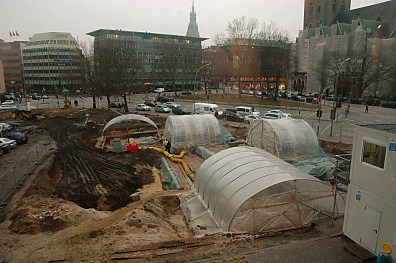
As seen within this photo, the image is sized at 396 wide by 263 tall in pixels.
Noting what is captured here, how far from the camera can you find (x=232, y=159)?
14.9m

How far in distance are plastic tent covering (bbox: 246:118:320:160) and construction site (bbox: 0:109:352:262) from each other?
0.07 metres

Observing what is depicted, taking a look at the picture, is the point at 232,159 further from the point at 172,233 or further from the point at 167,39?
the point at 167,39

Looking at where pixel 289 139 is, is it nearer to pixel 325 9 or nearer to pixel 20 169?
pixel 20 169

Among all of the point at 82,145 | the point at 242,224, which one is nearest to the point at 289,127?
the point at 242,224

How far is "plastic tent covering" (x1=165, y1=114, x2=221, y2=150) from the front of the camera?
26.2 metres

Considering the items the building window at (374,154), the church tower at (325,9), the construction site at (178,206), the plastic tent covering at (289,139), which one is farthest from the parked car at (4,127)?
the church tower at (325,9)

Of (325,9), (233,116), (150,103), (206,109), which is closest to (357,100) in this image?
(233,116)

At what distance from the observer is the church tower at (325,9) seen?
9204 centimetres

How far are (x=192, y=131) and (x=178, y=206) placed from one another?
1182 centimetres

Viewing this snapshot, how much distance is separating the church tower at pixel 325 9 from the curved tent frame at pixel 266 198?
91614mm

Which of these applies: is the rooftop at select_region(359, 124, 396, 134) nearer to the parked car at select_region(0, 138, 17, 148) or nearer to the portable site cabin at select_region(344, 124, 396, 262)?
the portable site cabin at select_region(344, 124, 396, 262)

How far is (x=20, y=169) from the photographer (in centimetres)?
2158

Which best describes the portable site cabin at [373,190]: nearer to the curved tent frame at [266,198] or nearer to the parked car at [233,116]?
the curved tent frame at [266,198]

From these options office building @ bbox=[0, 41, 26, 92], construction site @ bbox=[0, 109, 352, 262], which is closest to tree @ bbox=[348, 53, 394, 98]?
construction site @ bbox=[0, 109, 352, 262]
